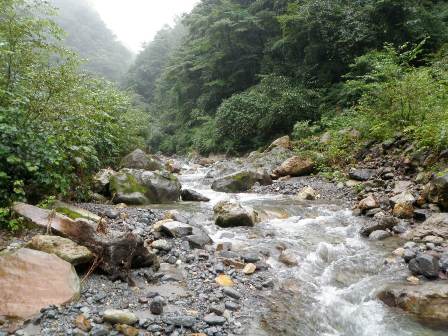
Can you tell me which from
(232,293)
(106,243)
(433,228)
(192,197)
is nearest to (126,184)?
(192,197)

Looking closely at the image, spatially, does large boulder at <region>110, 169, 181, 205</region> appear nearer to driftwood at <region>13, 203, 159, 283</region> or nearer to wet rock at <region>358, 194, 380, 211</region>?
driftwood at <region>13, 203, 159, 283</region>

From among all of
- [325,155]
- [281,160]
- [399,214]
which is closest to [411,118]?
[325,155]

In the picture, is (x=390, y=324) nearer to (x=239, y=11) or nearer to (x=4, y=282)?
(x=4, y=282)

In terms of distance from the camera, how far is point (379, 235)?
21.8ft

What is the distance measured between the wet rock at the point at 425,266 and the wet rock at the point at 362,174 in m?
5.06

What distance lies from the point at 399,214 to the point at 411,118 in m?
3.98

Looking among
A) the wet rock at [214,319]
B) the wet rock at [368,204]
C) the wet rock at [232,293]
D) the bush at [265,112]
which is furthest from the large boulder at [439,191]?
the bush at [265,112]

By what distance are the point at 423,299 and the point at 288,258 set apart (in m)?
1.92

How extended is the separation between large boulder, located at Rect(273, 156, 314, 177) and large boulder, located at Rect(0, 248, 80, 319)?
924 cm

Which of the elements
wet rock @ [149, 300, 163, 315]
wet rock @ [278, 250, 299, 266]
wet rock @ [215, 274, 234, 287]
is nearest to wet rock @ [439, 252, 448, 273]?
wet rock @ [278, 250, 299, 266]

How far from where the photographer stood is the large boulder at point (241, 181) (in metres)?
11.6

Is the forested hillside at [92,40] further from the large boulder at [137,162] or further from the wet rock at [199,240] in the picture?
the wet rock at [199,240]

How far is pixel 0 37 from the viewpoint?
19.5ft

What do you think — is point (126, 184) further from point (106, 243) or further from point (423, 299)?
point (423, 299)
